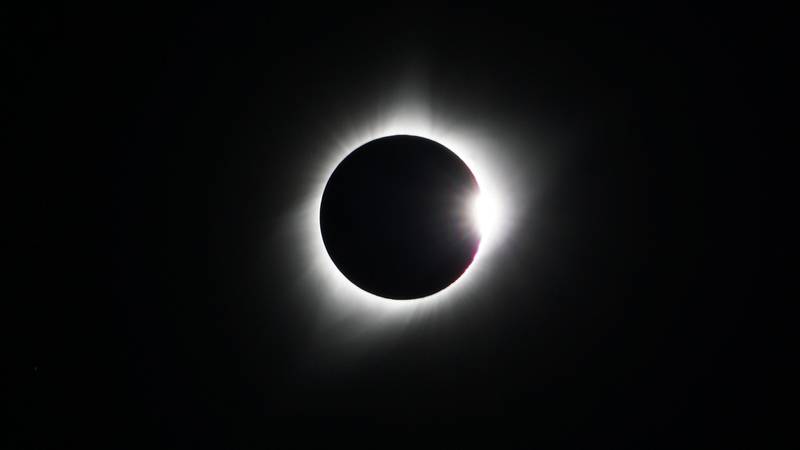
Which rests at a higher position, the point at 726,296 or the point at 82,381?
the point at 726,296

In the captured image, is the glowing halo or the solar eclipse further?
the glowing halo

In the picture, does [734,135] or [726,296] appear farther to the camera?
[726,296]

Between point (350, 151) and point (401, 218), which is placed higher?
point (350, 151)

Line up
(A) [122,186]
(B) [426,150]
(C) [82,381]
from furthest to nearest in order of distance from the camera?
(C) [82,381], (A) [122,186], (B) [426,150]

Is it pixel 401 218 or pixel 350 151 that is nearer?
pixel 401 218

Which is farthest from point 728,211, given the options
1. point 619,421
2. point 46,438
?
point 46,438

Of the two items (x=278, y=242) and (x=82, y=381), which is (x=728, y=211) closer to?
(x=278, y=242)

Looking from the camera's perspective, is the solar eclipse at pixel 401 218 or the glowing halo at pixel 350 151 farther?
the glowing halo at pixel 350 151

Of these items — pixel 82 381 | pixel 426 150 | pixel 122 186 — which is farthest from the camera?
pixel 82 381

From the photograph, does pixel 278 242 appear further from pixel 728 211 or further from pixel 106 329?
pixel 728 211

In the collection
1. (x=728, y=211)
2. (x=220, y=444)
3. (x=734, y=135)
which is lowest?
(x=220, y=444)
